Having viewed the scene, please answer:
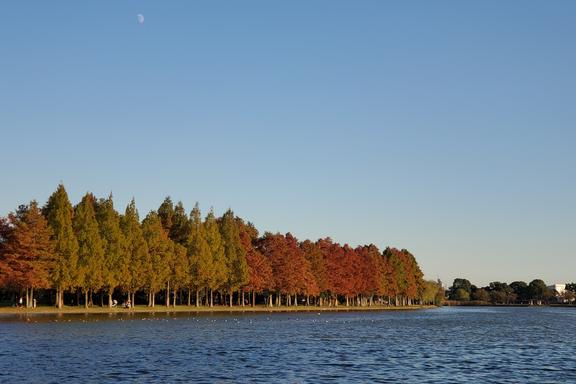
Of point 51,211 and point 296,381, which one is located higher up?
point 51,211

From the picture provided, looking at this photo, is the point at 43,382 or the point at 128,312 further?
the point at 128,312

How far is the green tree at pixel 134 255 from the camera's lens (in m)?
115

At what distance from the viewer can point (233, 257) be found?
140 metres

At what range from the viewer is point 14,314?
94.1m

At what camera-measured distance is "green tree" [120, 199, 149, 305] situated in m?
115

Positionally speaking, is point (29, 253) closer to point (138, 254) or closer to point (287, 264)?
point (138, 254)

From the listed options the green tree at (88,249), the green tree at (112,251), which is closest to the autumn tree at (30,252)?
the green tree at (88,249)

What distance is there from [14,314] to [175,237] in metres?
55.5

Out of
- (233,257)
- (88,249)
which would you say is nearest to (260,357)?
(88,249)

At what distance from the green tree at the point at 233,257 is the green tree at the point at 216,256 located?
1405 mm

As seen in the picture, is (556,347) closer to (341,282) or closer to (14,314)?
(14,314)

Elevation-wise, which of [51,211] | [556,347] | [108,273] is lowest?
[556,347]

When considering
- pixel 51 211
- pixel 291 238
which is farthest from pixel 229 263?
pixel 51 211

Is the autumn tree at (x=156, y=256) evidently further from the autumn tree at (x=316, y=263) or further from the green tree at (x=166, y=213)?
the autumn tree at (x=316, y=263)
